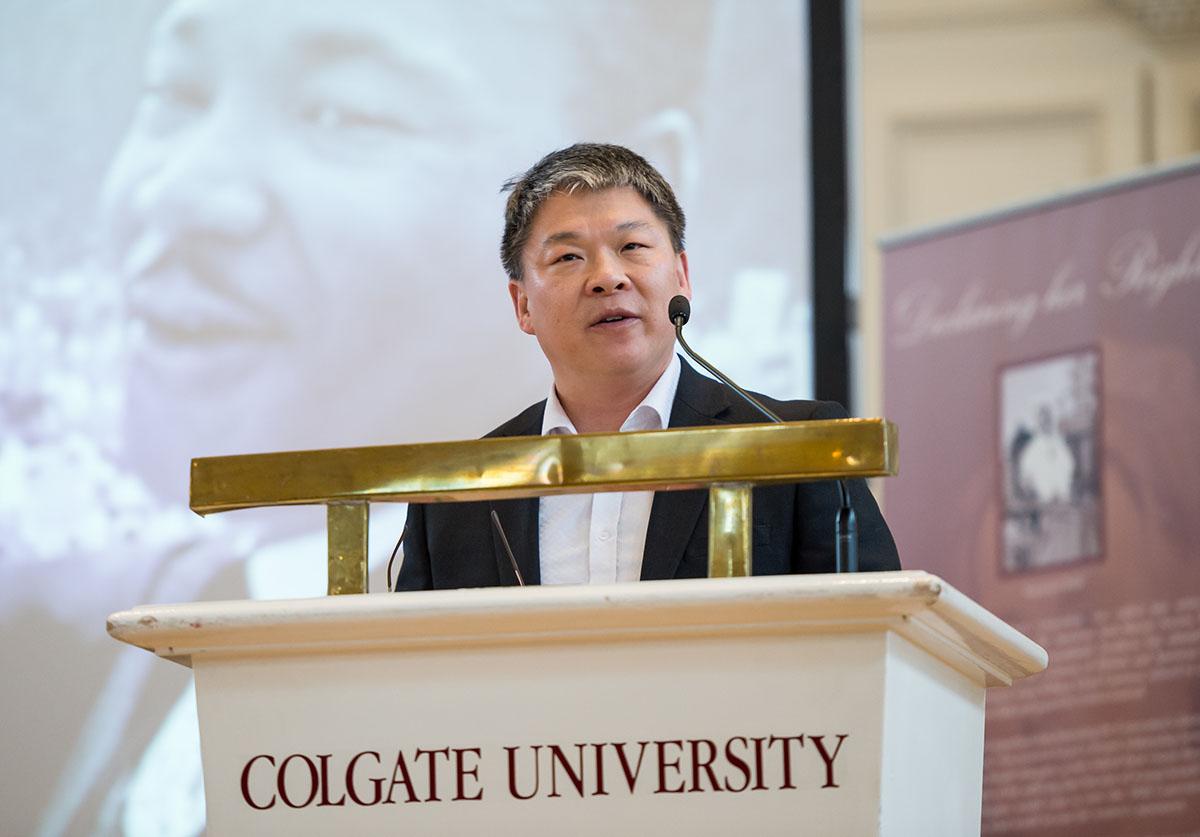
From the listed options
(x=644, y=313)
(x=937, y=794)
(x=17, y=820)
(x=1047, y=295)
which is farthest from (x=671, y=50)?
(x=937, y=794)

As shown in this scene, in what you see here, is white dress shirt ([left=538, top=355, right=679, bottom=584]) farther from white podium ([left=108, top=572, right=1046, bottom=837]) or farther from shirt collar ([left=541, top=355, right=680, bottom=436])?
white podium ([left=108, top=572, right=1046, bottom=837])

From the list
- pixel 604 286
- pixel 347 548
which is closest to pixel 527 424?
pixel 604 286

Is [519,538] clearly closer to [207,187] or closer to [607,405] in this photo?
[607,405]

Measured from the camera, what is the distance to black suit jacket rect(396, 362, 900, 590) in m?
1.66

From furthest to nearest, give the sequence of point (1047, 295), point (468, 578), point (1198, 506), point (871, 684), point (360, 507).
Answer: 1. point (1047, 295)
2. point (1198, 506)
3. point (468, 578)
4. point (360, 507)
5. point (871, 684)

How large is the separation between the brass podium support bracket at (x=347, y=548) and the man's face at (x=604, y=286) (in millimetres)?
560

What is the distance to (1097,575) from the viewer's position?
10.0ft

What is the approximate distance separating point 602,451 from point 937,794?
0.40 metres

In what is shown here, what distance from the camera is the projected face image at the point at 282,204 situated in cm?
322

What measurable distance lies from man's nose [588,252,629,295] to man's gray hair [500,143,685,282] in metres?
0.09

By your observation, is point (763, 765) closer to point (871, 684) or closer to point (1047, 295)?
point (871, 684)

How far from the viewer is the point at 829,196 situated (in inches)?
132

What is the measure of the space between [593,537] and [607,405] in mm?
254

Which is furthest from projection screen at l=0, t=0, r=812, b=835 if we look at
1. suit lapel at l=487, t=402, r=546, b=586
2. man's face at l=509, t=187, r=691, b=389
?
suit lapel at l=487, t=402, r=546, b=586
